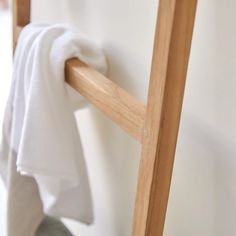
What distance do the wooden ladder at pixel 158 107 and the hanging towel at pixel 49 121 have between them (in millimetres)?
77

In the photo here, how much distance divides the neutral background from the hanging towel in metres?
0.05

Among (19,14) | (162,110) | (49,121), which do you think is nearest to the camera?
(162,110)

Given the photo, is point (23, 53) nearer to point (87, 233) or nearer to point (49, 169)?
point (49, 169)

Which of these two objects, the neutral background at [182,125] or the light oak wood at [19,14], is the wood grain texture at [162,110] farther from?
the light oak wood at [19,14]

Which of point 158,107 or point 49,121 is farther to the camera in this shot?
point 49,121

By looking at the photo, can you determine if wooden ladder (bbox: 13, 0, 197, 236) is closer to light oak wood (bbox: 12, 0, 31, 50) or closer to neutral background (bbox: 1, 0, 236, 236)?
neutral background (bbox: 1, 0, 236, 236)

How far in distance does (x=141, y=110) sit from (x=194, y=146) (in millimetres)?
93

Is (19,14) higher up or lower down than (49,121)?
higher up

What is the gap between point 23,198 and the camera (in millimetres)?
778

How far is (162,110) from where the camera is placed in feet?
A: 1.49

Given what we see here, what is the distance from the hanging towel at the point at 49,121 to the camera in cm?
63

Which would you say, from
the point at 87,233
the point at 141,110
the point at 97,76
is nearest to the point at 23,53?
the point at 97,76

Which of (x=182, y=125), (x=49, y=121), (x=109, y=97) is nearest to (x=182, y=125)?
(x=182, y=125)

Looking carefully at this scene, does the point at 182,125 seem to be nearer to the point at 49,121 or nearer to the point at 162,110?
the point at 162,110
